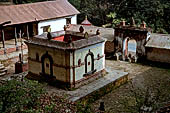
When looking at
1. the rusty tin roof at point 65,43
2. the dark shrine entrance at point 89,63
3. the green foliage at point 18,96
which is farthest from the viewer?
the dark shrine entrance at point 89,63

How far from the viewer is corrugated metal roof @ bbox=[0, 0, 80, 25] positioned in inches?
1124

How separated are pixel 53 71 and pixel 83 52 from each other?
7.87 feet

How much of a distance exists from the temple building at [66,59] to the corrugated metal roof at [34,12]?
33.0 ft

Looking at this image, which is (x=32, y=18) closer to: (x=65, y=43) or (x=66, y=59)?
(x=65, y=43)

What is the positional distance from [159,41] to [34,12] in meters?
14.4

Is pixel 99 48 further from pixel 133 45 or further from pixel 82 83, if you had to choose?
pixel 133 45

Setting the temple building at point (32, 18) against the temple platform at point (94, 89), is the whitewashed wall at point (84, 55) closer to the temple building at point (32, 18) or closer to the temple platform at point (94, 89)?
the temple platform at point (94, 89)

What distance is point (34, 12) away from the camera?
102ft

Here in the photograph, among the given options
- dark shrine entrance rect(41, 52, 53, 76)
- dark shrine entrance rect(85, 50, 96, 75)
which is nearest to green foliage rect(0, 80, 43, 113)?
dark shrine entrance rect(41, 52, 53, 76)

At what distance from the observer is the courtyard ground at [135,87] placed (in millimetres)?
16569

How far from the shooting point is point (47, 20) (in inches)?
1251

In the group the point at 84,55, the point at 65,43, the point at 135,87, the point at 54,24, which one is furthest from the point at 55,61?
the point at 54,24

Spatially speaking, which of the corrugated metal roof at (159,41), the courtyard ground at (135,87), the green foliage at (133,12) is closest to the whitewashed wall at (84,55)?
the courtyard ground at (135,87)

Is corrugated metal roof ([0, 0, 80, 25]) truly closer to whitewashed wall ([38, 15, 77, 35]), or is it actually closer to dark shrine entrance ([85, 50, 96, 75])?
whitewashed wall ([38, 15, 77, 35])
